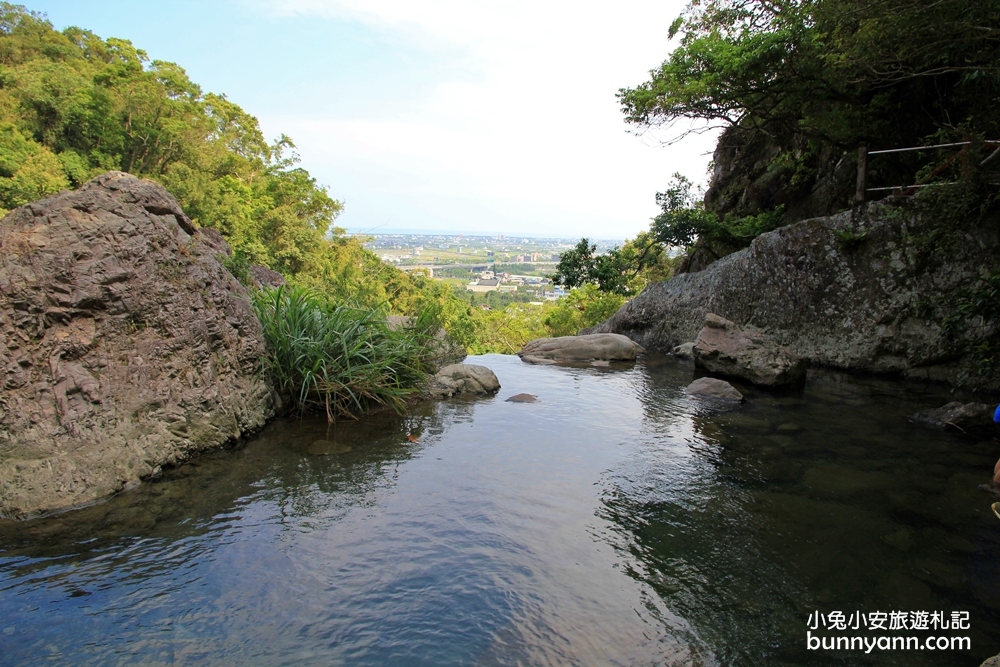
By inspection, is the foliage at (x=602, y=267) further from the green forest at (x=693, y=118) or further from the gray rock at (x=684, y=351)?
the gray rock at (x=684, y=351)

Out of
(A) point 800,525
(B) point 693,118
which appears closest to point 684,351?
(B) point 693,118

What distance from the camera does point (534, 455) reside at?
6.24 meters

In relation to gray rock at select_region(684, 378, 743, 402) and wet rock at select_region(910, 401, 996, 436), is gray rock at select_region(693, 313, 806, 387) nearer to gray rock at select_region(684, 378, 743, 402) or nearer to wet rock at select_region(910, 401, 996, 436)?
gray rock at select_region(684, 378, 743, 402)

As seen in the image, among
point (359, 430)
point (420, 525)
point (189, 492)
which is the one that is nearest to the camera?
point (420, 525)

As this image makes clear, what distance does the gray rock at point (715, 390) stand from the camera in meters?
8.69

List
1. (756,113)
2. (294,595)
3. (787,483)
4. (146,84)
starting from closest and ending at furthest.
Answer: (294,595) < (787,483) < (756,113) < (146,84)

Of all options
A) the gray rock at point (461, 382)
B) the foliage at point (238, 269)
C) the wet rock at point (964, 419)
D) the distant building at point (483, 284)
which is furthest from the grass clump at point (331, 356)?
the distant building at point (483, 284)

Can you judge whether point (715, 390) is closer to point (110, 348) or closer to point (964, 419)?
point (964, 419)

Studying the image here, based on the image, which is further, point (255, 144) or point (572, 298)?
point (255, 144)

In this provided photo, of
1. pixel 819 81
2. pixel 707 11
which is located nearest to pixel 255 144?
pixel 707 11

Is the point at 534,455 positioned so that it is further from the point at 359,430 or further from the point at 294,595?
the point at 294,595

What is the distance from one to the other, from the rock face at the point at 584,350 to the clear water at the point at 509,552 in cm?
535

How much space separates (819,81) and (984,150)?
3673mm

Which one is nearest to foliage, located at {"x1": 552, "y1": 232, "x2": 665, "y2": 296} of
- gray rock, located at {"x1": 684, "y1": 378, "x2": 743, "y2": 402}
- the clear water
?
gray rock, located at {"x1": 684, "y1": 378, "x2": 743, "y2": 402}
